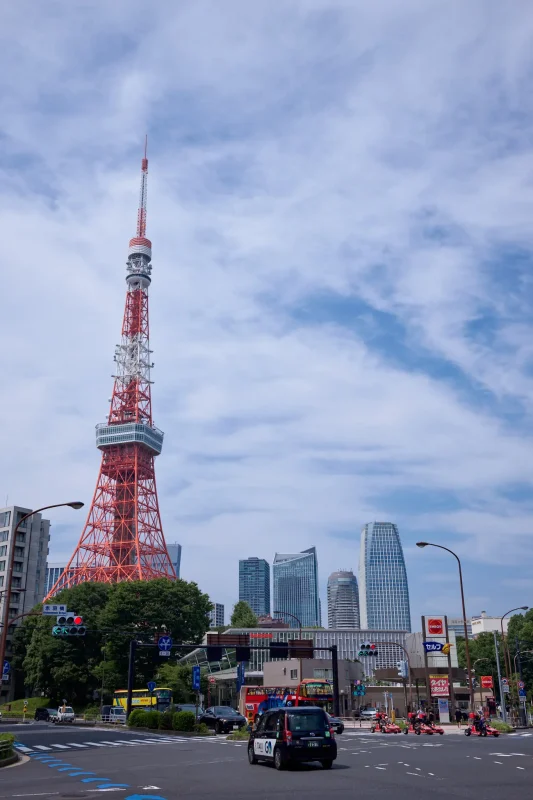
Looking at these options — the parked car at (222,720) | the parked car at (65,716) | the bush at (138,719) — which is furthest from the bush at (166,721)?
the parked car at (65,716)

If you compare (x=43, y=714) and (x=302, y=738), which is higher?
(x=302, y=738)

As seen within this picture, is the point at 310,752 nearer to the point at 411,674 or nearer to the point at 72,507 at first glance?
the point at 72,507

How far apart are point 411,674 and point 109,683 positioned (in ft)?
100

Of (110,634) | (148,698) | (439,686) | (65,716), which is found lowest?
(65,716)

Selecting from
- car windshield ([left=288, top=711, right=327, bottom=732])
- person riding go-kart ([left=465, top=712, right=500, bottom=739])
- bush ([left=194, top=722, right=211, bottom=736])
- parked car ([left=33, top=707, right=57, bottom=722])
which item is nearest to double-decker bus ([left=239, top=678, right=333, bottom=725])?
bush ([left=194, top=722, right=211, bottom=736])

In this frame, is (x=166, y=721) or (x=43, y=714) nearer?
(x=166, y=721)

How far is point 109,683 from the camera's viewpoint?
233 ft

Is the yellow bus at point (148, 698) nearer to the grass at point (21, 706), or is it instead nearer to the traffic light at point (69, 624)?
the traffic light at point (69, 624)

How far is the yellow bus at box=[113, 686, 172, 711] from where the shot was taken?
61.1 m

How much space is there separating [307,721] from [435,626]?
141 ft

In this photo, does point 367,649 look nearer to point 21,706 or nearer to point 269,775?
point 269,775

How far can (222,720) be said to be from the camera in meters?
41.5

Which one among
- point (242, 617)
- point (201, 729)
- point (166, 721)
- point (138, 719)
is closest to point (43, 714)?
point (138, 719)

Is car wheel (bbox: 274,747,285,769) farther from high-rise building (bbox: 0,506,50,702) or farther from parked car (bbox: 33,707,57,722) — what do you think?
high-rise building (bbox: 0,506,50,702)
